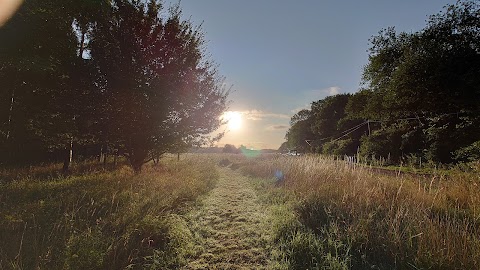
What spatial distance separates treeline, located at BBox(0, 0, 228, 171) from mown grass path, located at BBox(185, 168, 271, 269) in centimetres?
444

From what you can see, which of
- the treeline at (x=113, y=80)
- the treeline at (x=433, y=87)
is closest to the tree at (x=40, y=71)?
the treeline at (x=113, y=80)

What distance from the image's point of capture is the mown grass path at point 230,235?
14.2ft

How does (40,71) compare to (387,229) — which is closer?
(387,229)

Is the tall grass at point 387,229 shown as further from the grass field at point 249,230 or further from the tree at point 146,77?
the tree at point 146,77

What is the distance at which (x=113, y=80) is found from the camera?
10156 millimetres

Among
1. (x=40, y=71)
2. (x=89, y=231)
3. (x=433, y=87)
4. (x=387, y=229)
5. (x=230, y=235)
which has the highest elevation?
(x=433, y=87)

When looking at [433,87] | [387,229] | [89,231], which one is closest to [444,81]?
[433,87]

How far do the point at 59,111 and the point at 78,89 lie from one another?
49.5 inches

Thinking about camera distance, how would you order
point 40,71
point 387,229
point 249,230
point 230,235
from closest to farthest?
point 387,229 < point 230,235 < point 249,230 < point 40,71

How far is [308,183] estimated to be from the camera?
8.92 metres

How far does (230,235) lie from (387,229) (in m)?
3.06

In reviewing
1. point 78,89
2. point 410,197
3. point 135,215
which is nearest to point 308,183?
point 410,197

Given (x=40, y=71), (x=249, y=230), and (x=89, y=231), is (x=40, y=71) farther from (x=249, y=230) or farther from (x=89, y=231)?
(x=249, y=230)

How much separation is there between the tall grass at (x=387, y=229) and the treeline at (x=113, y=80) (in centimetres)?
688
